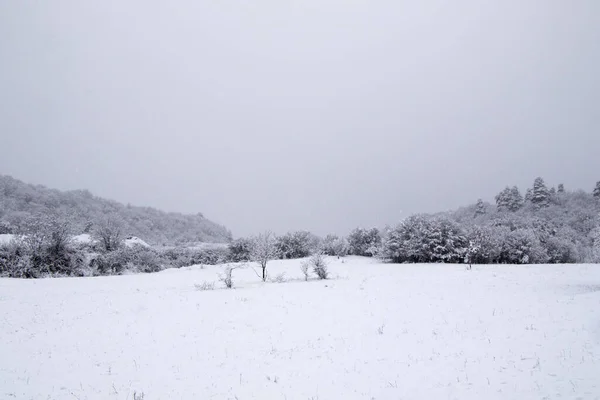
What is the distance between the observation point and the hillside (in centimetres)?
5275

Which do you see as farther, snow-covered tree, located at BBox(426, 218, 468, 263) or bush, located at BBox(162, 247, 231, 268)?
bush, located at BBox(162, 247, 231, 268)

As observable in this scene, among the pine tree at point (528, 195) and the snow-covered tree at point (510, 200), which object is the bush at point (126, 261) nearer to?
the snow-covered tree at point (510, 200)

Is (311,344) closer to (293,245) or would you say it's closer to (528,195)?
(293,245)

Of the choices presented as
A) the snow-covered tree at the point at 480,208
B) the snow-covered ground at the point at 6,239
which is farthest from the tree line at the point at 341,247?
the snow-covered tree at the point at 480,208

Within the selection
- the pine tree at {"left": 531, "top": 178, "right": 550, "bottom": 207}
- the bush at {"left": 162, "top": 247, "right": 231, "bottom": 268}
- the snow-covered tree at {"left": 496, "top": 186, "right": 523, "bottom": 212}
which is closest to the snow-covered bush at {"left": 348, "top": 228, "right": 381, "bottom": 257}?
the bush at {"left": 162, "top": 247, "right": 231, "bottom": 268}

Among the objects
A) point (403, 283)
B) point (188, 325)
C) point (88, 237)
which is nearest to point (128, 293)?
point (188, 325)

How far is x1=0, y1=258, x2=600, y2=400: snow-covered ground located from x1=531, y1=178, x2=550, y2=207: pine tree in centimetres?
5637

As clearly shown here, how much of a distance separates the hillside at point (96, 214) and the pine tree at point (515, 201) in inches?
2827

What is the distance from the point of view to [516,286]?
1906cm

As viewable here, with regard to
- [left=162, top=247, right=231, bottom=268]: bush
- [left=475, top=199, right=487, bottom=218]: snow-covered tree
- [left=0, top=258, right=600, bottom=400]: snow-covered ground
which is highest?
[left=475, top=199, right=487, bottom=218]: snow-covered tree

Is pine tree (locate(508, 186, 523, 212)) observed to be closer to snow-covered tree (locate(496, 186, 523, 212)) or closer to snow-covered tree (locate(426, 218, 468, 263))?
snow-covered tree (locate(496, 186, 523, 212))

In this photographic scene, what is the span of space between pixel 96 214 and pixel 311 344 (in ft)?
229

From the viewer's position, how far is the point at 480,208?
254 ft

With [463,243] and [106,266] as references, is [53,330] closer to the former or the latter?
[106,266]
